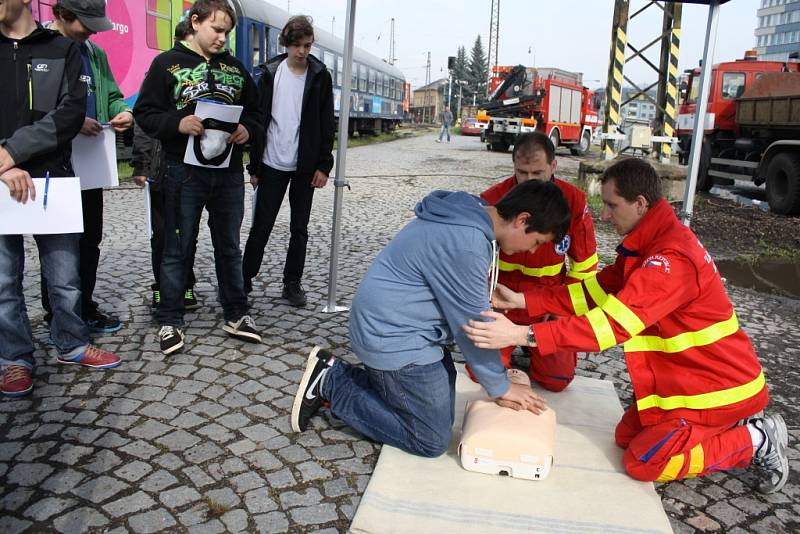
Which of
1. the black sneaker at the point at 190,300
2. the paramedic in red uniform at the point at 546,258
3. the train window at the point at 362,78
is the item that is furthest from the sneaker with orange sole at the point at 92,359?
the train window at the point at 362,78

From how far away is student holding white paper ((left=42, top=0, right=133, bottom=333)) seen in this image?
329 centimetres

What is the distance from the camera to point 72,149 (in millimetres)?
3402

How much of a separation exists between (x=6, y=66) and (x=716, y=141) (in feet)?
42.4

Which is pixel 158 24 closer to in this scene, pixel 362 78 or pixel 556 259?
pixel 556 259

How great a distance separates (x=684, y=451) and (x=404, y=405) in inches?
44.3

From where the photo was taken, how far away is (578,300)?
122 inches

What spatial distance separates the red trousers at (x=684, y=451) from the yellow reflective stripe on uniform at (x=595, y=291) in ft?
2.15

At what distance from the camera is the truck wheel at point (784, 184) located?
9867mm

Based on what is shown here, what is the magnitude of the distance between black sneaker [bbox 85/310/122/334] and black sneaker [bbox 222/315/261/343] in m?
0.69

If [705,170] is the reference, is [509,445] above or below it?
below

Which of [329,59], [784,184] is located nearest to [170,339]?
[784,184]

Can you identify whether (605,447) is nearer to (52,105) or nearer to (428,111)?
(52,105)

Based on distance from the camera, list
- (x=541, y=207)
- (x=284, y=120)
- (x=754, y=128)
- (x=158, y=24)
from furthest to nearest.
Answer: (x=754, y=128), (x=158, y=24), (x=284, y=120), (x=541, y=207)

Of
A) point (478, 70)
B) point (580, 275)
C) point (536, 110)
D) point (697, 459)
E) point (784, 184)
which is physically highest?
point (478, 70)
